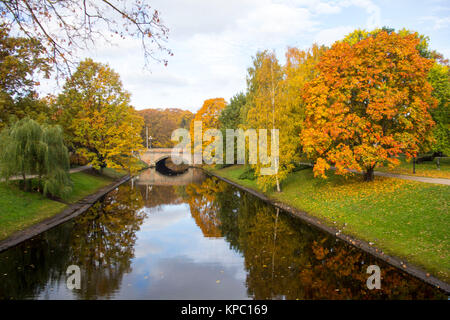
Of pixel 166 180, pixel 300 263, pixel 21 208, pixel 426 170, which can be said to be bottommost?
pixel 166 180

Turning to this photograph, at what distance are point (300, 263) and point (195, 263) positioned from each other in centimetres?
369

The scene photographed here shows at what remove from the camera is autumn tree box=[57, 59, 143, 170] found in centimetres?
3136

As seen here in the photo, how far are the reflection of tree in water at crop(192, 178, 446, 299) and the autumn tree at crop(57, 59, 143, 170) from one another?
1885 centimetres

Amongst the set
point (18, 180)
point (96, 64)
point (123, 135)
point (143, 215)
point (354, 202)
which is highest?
point (96, 64)

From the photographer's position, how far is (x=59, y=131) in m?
19.9

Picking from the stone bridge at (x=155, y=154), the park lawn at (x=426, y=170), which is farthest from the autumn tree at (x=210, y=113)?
the park lawn at (x=426, y=170)

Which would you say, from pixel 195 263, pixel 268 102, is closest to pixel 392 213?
pixel 195 263

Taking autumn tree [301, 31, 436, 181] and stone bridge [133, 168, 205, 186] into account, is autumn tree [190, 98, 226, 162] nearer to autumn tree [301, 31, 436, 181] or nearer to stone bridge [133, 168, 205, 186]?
stone bridge [133, 168, 205, 186]

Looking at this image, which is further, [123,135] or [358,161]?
[123,135]

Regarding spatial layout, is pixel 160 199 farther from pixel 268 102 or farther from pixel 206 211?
pixel 268 102

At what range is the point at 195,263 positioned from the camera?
10.6 metres

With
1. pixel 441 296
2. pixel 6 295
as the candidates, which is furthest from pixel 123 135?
pixel 441 296

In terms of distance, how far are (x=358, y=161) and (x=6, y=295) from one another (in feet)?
60.6
